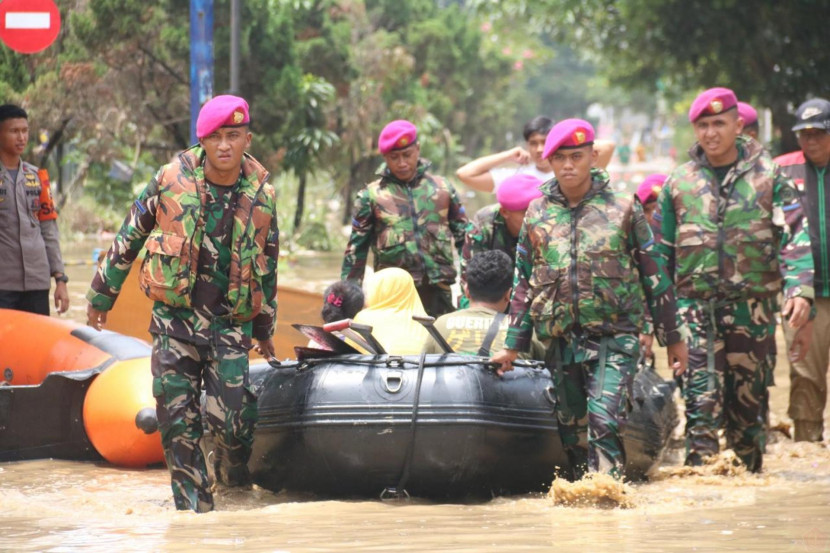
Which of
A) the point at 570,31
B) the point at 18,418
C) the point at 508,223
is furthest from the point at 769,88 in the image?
the point at 18,418

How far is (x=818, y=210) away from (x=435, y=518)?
3.52 metres

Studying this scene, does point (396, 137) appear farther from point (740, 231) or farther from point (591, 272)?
point (591, 272)

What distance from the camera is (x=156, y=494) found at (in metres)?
6.81

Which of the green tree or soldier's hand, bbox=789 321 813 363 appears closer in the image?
soldier's hand, bbox=789 321 813 363

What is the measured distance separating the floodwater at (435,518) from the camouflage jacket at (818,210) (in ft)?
3.89

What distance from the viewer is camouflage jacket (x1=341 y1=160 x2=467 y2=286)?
27.3ft

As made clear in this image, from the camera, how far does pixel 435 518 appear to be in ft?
18.9

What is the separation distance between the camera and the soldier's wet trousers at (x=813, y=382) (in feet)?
27.0

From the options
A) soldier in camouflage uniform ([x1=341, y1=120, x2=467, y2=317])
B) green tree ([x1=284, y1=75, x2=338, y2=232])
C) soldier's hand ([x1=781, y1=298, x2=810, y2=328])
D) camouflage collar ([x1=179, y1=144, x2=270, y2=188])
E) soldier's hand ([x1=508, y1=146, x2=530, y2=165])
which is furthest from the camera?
green tree ([x1=284, y1=75, x2=338, y2=232])

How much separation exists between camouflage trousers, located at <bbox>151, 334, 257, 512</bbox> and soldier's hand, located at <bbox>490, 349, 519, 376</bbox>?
1152 mm

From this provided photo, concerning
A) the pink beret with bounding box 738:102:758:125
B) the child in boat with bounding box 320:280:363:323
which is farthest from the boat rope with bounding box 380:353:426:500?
the pink beret with bounding box 738:102:758:125

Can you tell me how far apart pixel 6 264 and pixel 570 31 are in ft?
69.7

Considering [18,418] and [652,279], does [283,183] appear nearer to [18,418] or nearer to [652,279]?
[18,418]

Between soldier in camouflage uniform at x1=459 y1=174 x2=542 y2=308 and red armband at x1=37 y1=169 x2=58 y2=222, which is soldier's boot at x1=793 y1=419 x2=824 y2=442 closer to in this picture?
soldier in camouflage uniform at x1=459 y1=174 x2=542 y2=308
